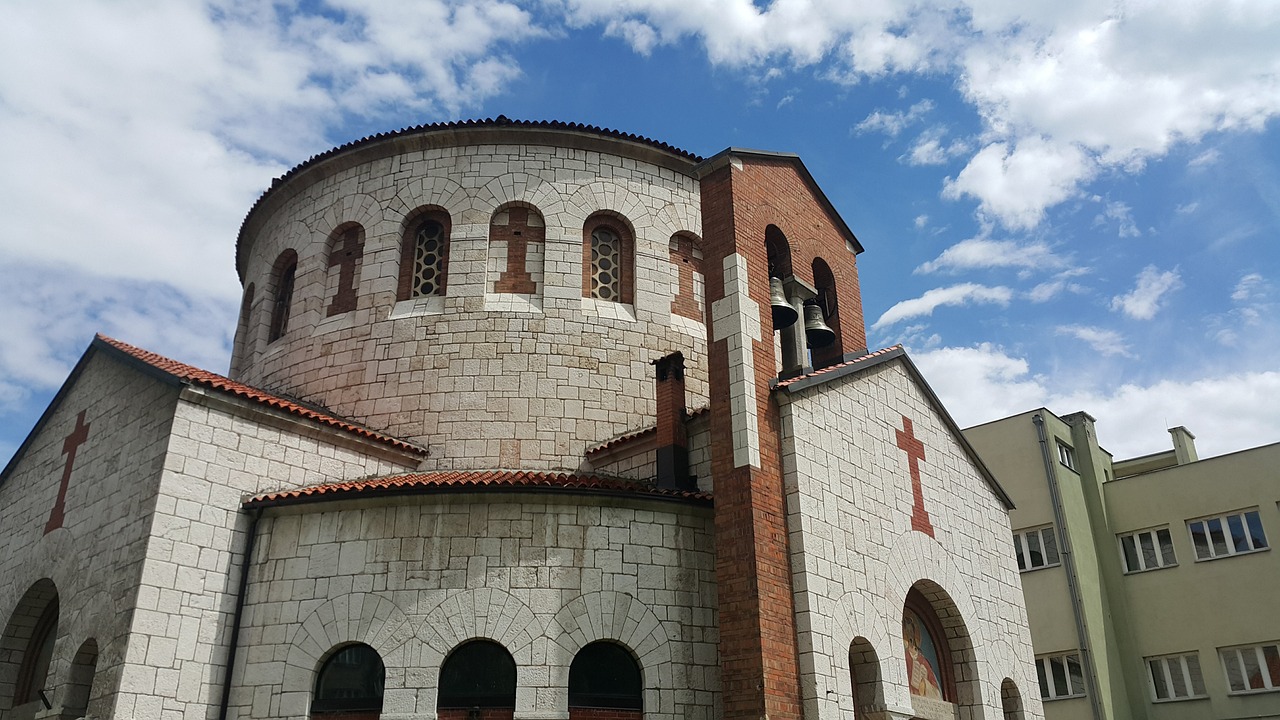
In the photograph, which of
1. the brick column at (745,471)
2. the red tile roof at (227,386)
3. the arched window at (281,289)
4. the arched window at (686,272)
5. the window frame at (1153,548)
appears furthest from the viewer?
the window frame at (1153,548)

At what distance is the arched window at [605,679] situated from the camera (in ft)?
34.8

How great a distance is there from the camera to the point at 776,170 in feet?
45.9

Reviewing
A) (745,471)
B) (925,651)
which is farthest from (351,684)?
(925,651)

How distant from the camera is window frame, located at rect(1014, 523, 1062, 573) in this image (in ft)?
76.1

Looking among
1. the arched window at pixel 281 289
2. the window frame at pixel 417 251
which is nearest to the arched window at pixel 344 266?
the window frame at pixel 417 251

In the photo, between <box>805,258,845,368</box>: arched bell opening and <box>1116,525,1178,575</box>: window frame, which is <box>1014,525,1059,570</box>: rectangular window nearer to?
<box>1116,525,1178,575</box>: window frame

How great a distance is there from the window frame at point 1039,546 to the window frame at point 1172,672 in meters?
2.88

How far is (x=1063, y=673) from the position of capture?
22.3 metres

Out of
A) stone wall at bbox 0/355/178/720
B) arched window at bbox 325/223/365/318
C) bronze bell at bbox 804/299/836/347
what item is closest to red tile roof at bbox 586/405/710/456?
bronze bell at bbox 804/299/836/347

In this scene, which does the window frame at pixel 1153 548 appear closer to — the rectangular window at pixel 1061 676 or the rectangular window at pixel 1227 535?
the rectangular window at pixel 1227 535

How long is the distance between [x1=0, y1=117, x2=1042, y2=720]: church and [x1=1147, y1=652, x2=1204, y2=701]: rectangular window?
9485 mm

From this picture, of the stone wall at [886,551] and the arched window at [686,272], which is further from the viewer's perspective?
the arched window at [686,272]

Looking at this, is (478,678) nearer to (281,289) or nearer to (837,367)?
(837,367)

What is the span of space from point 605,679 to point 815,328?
5.80 meters
